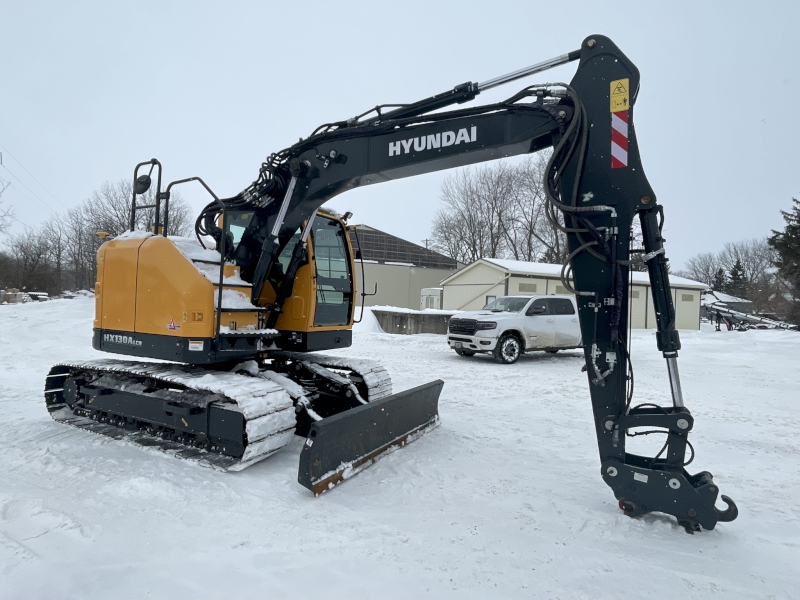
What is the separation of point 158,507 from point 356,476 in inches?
62.4

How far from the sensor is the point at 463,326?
44.9ft

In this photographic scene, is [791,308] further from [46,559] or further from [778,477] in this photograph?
[46,559]

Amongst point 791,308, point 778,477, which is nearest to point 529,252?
point 791,308

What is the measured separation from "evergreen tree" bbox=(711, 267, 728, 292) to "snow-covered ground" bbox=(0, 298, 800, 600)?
78779 mm

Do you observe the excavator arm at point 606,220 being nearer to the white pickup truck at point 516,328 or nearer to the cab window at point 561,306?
the white pickup truck at point 516,328

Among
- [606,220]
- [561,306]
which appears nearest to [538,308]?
[561,306]

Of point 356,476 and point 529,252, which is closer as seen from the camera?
point 356,476

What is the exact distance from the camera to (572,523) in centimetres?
374

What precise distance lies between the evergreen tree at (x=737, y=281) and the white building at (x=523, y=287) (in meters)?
49.1

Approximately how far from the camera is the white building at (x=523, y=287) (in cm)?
2403

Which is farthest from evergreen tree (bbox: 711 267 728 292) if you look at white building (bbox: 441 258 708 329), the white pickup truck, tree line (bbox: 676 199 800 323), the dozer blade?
the dozer blade

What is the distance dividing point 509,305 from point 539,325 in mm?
991

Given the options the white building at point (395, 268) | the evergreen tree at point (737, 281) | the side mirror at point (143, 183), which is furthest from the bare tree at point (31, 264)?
the evergreen tree at point (737, 281)

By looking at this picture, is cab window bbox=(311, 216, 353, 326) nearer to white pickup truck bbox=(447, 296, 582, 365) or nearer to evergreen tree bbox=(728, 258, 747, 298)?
white pickup truck bbox=(447, 296, 582, 365)
